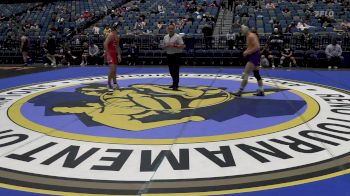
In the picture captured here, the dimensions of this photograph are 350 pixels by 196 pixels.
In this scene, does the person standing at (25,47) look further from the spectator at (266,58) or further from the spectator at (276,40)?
the spectator at (276,40)

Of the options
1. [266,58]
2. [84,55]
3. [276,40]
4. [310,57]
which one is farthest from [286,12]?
[84,55]

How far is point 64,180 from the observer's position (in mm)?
3664

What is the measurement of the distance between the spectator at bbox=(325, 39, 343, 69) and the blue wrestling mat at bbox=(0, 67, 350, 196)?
5978 millimetres

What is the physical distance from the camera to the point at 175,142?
4.78 meters

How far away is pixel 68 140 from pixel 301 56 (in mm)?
12202

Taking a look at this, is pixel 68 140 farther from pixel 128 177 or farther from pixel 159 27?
pixel 159 27

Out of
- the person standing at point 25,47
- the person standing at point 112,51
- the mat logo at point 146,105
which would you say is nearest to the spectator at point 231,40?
the mat logo at point 146,105

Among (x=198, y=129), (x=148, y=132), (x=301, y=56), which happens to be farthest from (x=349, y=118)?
(x=301, y=56)

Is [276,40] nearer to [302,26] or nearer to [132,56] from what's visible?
[302,26]

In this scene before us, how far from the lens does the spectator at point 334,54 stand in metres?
14.0

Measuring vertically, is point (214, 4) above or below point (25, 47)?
above

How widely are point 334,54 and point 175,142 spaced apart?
1116cm

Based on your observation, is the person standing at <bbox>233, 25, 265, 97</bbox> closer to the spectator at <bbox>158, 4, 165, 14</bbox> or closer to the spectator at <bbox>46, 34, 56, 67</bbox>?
the spectator at <bbox>46, 34, 56, 67</bbox>

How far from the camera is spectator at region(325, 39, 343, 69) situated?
45.9 ft
